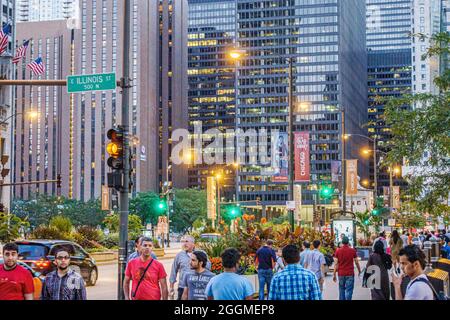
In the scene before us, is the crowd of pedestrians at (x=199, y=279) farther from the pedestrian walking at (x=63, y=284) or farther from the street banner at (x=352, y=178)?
the street banner at (x=352, y=178)

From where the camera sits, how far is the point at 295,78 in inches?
7416

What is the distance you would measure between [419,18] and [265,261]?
7302 inches

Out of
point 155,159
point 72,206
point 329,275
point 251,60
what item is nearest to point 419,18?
point 251,60

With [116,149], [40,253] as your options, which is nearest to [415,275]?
[116,149]

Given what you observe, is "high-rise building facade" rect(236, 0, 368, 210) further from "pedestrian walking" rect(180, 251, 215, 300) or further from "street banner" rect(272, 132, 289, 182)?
"pedestrian walking" rect(180, 251, 215, 300)

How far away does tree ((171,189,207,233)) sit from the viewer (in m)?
146

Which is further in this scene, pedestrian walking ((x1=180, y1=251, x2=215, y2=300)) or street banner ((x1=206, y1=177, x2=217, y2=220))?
street banner ((x1=206, y1=177, x2=217, y2=220))

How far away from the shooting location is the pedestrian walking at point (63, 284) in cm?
1005

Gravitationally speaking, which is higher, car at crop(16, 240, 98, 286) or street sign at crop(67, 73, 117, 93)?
street sign at crop(67, 73, 117, 93)

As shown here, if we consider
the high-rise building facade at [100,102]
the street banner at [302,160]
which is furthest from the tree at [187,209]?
the street banner at [302,160]

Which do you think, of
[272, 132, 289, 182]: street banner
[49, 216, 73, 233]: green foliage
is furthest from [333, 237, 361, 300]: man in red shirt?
[49, 216, 73, 233]: green foliage

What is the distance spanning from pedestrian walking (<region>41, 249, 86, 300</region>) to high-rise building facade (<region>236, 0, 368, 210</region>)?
174 metres

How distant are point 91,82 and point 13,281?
9.57 meters

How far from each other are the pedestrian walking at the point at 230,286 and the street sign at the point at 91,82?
10343mm
